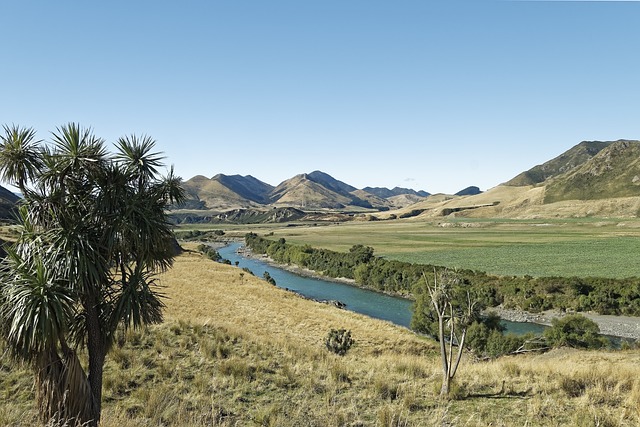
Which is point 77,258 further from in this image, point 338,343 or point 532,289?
point 532,289

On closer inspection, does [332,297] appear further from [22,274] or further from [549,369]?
[22,274]

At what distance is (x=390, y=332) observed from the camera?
34312mm

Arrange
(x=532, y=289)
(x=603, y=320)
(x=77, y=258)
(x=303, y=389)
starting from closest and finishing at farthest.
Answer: (x=77, y=258), (x=303, y=389), (x=603, y=320), (x=532, y=289)

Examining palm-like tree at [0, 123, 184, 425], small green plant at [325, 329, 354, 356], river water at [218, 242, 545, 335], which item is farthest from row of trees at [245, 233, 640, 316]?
palm-like tree at [0, 123, 184, 425]

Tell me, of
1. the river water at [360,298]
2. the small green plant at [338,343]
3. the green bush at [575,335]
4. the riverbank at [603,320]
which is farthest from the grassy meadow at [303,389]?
the river water at [360,298]

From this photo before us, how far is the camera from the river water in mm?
44156

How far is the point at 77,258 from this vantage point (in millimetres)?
7359

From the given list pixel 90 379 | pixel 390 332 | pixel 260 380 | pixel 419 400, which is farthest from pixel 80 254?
pixel 390 332

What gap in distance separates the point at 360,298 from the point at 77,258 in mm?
55556

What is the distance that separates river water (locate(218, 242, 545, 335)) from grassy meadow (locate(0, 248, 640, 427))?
25572 mm

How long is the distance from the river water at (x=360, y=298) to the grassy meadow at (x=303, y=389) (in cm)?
2557

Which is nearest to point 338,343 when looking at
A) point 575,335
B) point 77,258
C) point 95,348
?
point 575,335

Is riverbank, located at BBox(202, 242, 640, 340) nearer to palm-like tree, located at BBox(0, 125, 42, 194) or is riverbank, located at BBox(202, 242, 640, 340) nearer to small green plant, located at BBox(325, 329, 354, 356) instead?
small green plant, located at BBox(325, 329, 354, 356)

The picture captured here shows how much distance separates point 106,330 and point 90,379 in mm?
1062
